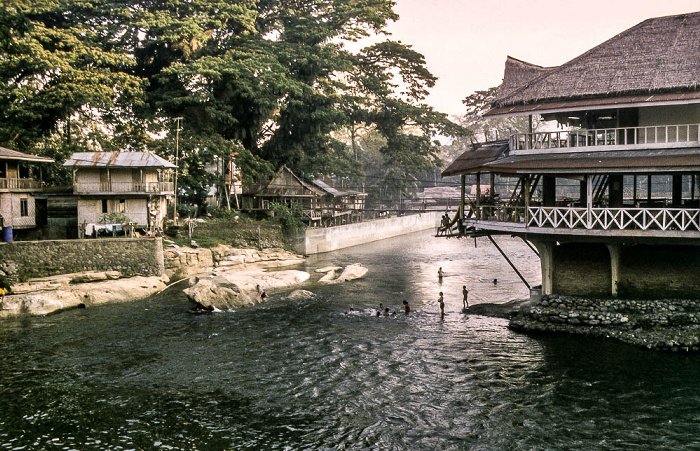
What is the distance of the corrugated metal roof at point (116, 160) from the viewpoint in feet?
156

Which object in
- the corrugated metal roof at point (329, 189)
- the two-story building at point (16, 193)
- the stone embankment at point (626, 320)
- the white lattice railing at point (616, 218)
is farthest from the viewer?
the corrugated metal roof at point (329, 189)

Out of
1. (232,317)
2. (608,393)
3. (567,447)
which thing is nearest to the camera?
(567,447)

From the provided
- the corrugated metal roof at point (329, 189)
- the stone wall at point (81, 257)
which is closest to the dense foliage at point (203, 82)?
the corrugated metal roof at point (329, 189)

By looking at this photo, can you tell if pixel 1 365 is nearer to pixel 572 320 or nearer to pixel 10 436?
pixel 10 436

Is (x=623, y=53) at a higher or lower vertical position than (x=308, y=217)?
higher

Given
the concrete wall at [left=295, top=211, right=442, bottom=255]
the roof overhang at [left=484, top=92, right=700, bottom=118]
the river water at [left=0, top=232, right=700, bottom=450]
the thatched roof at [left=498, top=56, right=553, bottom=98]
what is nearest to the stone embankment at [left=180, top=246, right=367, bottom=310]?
the river water at [left=0, top=232, right=700, bottom=450]

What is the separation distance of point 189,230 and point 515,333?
33.9 metres

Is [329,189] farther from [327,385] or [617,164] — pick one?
[327,385]

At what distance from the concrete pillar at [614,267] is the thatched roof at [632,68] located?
7703 millimetres

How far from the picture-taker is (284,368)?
25.7 metres

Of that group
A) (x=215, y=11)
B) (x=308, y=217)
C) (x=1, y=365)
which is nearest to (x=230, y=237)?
(x=308, y=217)

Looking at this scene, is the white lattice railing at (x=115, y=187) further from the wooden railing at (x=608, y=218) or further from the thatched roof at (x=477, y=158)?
the wooden railing at (x=608, y=218)

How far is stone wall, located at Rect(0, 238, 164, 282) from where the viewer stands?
4125cm

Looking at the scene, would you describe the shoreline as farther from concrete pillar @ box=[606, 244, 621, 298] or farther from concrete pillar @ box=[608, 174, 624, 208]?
concrete pillar @ box=[608, 174, 624, 208]
